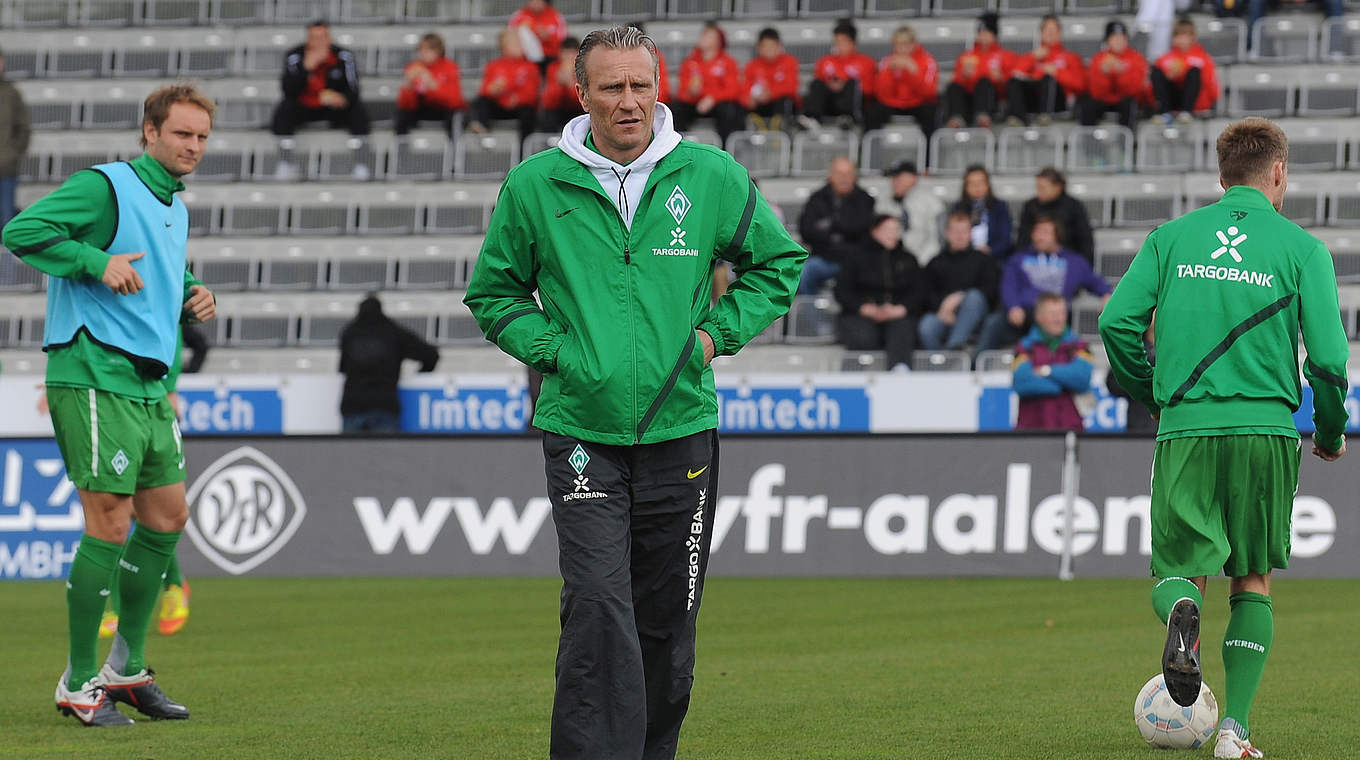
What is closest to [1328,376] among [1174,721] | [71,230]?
[1174,721]

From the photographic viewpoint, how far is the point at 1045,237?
18.2m

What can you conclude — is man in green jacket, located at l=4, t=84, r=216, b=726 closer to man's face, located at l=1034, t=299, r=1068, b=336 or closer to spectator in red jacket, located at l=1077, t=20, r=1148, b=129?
man's face, located at l=1034, t=299, r=1068, b=336

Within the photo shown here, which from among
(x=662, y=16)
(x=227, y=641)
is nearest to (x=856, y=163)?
(x=662, y=16)

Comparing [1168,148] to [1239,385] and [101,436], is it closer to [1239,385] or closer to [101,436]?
[1239,385]

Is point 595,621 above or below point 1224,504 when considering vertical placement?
below

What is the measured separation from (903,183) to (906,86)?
228 centimetres

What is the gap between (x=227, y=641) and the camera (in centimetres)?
1108

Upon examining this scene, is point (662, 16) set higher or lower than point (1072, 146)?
higher

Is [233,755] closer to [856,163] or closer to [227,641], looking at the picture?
[227,641]

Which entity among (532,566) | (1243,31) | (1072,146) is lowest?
(532,566)

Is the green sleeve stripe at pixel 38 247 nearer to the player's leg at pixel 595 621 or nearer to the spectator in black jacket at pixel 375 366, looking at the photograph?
the player's leg at pixel 595 621

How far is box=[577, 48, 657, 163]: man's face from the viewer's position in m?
5.31

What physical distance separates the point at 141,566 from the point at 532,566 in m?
7.26

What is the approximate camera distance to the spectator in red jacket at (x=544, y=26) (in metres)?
22.6
